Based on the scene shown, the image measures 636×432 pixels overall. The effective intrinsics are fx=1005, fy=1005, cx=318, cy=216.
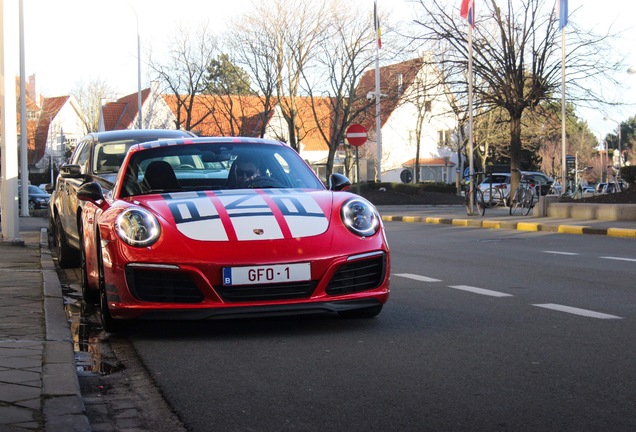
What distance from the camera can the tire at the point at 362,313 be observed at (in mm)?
7309

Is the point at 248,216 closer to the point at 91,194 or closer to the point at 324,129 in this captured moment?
the point at 91,194

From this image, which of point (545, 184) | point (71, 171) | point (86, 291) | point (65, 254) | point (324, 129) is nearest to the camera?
point (86, 291)

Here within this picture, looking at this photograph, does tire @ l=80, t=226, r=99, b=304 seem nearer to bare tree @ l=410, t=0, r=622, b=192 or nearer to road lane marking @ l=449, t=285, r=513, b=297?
road lane marking @ l=449, t=285, r=513, b=297

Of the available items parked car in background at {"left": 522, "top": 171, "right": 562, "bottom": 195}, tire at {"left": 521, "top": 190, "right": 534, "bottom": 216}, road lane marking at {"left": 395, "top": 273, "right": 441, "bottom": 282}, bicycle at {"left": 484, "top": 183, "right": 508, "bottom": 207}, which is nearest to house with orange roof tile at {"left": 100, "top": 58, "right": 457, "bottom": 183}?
parked car in background at {"left": 522, "top": 171, "right": 562, "bottom": 195}

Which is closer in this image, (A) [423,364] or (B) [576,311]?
(A) [423,364]

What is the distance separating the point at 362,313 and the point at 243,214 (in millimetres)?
1276

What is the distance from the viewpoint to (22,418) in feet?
13.9

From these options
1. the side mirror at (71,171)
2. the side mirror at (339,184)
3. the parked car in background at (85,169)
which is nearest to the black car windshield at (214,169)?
the side mirror at (339,184)

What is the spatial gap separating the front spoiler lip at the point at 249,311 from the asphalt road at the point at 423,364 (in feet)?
0.59

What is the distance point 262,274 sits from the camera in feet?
21.2

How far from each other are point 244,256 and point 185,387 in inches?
55.0

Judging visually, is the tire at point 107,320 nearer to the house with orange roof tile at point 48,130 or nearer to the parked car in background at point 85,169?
the parked car in background at point 85,169

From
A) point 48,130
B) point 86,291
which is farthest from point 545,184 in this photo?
point 48,130

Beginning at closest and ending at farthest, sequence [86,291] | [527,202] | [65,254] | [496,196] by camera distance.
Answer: [86,291], [65,254], [527,202], [496,196]
